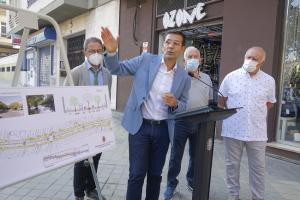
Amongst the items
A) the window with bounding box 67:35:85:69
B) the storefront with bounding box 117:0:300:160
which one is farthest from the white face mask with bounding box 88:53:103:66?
the window with bounding box 67:35:85:69

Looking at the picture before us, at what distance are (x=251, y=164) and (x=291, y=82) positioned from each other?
3130mm

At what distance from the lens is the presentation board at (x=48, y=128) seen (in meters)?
2.28

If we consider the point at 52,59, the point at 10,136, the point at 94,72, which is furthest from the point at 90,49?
the point at 52,59

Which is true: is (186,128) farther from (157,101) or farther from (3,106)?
(3,106)

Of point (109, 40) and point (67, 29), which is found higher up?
point (67, 29)

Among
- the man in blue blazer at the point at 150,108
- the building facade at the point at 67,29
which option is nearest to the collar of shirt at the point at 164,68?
the man in blue blazer at the point at 150,108

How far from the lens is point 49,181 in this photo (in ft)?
14.7

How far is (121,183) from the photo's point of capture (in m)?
4.52

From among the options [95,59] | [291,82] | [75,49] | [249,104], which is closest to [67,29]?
[75,49]

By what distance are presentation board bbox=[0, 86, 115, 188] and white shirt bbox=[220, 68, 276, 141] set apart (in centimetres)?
150

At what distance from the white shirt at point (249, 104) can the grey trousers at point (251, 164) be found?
0.34 feet

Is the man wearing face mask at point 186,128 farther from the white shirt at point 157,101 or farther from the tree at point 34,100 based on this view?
the tree at point 34,100

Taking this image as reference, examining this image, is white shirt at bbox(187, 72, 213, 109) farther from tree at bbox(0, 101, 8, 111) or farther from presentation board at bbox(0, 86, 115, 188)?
tree at bbox(0, 101, 8, 111)

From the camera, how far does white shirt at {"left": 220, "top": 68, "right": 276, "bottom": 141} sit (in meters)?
3.71
